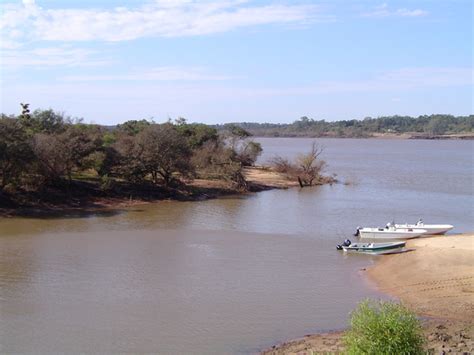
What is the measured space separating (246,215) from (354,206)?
1033 cm

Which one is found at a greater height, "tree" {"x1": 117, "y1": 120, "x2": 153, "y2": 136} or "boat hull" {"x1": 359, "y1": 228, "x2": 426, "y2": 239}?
"tree" {"x1": 117, "y1": 120, "x2": 153, "y2": 136}

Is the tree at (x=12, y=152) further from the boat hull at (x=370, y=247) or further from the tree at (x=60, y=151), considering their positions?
the boat hull at (x=370, y=247)

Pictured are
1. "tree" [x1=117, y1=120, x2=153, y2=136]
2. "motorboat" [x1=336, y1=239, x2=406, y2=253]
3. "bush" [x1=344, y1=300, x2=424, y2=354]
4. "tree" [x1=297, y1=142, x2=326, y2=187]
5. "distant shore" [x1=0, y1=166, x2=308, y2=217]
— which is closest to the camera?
"bush" [x1=344, y1=300, x2=424, y2=354]

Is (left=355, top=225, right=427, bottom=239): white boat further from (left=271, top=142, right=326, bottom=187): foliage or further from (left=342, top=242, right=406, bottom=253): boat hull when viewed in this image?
(left=271, top=142, right=326, bottom=187): foliage

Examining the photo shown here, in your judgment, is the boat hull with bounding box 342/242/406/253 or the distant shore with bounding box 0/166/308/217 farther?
the distant shore with bounding box 0/166/308/217

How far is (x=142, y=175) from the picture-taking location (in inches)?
2084

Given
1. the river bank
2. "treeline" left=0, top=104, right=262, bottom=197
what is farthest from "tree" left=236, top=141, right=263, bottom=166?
the river bank

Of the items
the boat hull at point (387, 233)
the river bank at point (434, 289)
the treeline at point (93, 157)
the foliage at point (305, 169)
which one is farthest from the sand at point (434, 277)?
the foliage at point (305, 169)

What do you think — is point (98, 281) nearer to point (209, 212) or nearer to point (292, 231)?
point (292, 231)

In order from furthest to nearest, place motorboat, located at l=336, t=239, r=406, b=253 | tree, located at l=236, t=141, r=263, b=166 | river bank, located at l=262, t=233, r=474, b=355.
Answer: tree, located at l=236, t=141, r=263, b=166, motorboat, located at l=336, t=239, r=406, b=253, river bank, located at l=262, t=233, r=474, b=355

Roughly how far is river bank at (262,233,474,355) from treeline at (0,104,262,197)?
25986 mm

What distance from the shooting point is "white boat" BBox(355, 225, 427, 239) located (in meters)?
35.4

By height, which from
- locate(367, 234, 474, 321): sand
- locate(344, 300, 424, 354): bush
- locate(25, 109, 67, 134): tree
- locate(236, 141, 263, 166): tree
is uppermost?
locate(25, 109, 67, 134): tree

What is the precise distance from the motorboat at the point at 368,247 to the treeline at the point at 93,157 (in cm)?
2383
